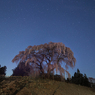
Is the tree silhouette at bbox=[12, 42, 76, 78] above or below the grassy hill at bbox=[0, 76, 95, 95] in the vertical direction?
above

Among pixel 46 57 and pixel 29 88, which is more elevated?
pixel 46 57

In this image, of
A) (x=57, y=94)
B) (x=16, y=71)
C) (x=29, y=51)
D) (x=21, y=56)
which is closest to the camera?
(x=57, y=94)

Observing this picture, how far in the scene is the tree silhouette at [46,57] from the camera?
1029 centimetres

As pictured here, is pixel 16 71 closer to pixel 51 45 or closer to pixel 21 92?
pixel 51 45

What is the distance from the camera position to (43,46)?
421 inches

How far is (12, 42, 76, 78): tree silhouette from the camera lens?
10289 millimetres

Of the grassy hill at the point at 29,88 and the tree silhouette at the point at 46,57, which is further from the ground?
Result: the tree silhouette at the point at 46,57

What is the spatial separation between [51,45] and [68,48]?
7.55ft

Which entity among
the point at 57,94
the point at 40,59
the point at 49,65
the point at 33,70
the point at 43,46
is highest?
the point at 43,46

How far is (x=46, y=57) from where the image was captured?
36.8 ft

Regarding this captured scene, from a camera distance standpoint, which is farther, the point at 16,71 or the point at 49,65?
the point at 16,71

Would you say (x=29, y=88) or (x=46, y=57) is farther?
(x=46, y=57)

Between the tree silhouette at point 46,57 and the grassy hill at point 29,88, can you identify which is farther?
the tree silhouette at point 46,57

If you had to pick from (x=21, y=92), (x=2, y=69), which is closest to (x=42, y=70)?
(x=21, y=92)
